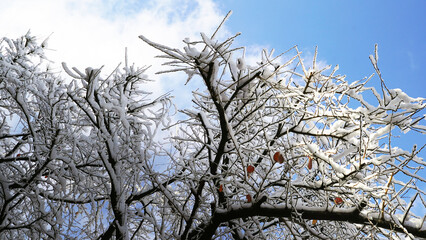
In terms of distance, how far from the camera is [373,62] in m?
2.15

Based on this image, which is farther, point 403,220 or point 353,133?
point 353,133

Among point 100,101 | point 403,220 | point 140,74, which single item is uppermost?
point 140,74

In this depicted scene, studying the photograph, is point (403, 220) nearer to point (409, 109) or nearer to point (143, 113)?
point (409, 109)

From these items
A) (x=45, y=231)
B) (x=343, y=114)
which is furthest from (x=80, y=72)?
(x=343, y=114)

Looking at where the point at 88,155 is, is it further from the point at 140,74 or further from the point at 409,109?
the point at 409,109

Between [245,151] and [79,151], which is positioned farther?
[79,151]

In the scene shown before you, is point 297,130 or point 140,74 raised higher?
point 140,74

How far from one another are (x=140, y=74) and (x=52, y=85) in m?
1.25

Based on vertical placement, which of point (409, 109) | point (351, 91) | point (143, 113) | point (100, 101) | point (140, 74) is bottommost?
point (409, 109)

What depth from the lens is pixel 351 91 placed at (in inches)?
109

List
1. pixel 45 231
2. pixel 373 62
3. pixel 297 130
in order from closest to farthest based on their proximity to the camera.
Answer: pixel 373 62, pixel 297 130, pixel 45 231

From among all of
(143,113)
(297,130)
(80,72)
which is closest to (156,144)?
(143,113)

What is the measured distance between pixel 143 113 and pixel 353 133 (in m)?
3.06

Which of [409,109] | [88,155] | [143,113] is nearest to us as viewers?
[409,109]
